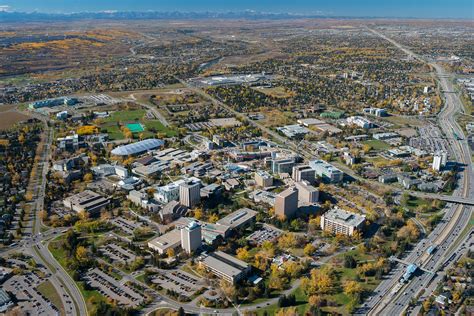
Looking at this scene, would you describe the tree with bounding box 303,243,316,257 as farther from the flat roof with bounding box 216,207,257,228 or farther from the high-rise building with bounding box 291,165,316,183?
the high-rise building with bounding box 291,165,316,183

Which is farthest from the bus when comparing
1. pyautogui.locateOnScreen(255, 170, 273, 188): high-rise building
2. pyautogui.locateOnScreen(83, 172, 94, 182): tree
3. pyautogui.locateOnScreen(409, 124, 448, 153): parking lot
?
pyautogui.locateOnScreen(83, 172, 94, 182): tree

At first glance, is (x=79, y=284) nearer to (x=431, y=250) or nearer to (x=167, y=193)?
(x=167, y=193)

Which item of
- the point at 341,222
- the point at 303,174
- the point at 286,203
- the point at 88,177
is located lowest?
the point at 88,177

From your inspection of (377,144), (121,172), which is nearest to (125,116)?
(121,172)

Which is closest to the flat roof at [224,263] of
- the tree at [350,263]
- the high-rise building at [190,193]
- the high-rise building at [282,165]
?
the tree at [350,263]

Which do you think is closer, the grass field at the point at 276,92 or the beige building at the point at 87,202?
the beige building at the point at 87,202

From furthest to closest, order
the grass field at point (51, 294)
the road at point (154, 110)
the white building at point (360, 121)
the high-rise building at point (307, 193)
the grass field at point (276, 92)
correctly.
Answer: the grass field at point (276, 92)
the road at point (154, 110)
the white building at point (360, 121)
the high-rise building at point (307, 193)
the grass field at point (51, 294)

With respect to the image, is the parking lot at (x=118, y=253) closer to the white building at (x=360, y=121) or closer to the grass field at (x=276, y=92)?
the white building at (x=360, y=121)
